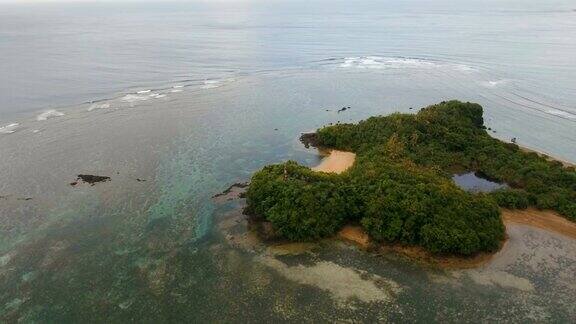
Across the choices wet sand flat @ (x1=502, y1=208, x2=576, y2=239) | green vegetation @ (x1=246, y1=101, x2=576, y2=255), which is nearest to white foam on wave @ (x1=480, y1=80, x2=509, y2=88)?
green vegetation @ (x1=246, y1=101, x2=576, y2=255)

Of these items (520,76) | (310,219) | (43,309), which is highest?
(520,76)

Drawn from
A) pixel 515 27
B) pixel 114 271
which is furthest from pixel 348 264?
pixel 515 27

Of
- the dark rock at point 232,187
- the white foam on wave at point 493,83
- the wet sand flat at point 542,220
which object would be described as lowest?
the dark rock at point 232,187

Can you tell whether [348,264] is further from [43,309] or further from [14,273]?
[14,273]

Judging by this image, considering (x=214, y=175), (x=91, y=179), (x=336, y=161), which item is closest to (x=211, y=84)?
(x=214, y=175)

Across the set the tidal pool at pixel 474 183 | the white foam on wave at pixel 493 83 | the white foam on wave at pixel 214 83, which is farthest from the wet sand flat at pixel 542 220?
the white foam on wave at pixel 214 83

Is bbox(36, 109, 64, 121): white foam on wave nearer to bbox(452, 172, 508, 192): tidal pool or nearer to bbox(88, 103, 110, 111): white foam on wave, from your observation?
bbox(88, 103, 110, 111): white foam on wave

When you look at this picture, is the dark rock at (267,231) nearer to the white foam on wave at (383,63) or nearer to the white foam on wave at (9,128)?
the white foam on wave at (9,128)
